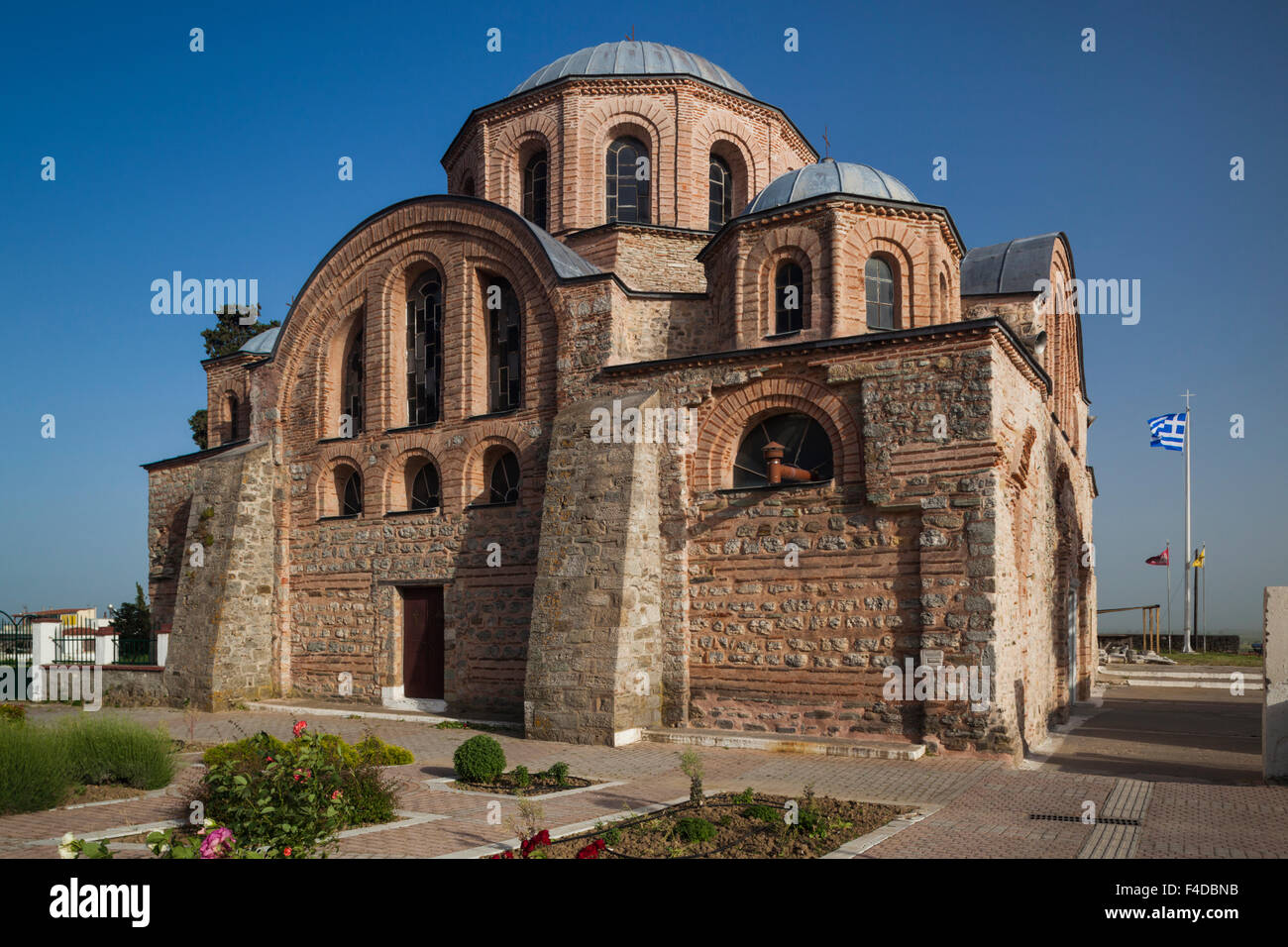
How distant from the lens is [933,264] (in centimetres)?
1581

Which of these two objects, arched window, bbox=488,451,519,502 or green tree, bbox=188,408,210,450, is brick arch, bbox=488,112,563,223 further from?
green tree, bbox=188,408,210,450

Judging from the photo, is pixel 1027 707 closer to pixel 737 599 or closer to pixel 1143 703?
pixel 737 599

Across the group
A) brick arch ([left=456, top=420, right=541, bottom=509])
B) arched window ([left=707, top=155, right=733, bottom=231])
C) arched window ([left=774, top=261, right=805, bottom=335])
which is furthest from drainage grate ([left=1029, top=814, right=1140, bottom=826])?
arched window ([left=707, top=155, right=733, bottom=231])

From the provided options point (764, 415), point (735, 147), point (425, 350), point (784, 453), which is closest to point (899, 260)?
point (764, 415)

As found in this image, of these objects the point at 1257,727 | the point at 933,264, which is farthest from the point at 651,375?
the point at 1257,727

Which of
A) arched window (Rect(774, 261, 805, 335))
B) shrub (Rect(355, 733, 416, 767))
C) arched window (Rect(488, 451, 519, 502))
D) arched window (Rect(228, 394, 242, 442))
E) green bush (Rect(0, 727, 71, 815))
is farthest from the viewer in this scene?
arched window (Rect(228, 394, 242, 442))

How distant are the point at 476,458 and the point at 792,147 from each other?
12.1 meters

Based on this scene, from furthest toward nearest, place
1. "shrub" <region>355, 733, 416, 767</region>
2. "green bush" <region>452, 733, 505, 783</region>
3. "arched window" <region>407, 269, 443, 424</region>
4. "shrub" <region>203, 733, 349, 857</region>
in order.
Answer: "arched window" <region>407, 269, 443, 424</region>
"green bush" <region>452, 733, 505, 783</region>
"shrub" <region>355, 733, 416, 767</region>
"shrub" <region>203, 733, 349, 857</region>

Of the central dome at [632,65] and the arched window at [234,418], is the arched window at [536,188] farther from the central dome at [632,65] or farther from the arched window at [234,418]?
the arched window at [234,418]

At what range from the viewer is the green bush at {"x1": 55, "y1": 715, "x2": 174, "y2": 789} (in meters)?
9.69

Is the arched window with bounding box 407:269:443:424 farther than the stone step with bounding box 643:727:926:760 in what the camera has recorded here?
Yes

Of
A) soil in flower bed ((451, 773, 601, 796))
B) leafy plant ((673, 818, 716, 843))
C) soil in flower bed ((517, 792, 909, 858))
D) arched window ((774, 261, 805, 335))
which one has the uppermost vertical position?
arched window ((774, 261, 805, 335))

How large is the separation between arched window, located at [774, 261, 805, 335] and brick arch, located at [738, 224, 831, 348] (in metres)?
0.10

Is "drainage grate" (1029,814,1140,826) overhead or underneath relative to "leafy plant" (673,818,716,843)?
underneath
